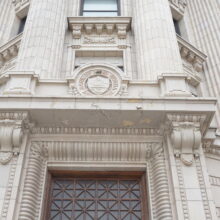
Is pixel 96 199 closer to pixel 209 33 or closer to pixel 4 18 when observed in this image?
pixel 209 33

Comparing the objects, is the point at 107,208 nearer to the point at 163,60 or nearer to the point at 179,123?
the point at 179,123

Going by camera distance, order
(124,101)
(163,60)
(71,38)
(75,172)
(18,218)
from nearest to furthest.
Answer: (18,218)
(124,101)
(75,172)
(163,60)
(71,38)

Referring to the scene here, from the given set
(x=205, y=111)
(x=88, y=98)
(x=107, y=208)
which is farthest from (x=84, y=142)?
(x=205, y=111)

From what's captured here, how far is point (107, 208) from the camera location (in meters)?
9.27

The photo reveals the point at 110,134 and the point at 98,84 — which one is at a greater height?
the point at 98,84

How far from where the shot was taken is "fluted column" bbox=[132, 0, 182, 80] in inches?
466

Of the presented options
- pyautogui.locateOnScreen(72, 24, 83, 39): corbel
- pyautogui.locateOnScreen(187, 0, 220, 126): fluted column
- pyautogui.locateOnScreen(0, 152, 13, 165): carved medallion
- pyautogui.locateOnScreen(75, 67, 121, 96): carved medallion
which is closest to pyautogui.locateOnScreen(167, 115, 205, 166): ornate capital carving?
pyautogui.locateOnScreen(75, 67, 121, 96): carved medallion

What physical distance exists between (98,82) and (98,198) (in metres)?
3.82

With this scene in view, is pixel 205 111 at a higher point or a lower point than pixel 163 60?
lower

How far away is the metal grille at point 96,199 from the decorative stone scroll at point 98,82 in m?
2.90

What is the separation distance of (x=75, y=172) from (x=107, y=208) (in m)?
1.54

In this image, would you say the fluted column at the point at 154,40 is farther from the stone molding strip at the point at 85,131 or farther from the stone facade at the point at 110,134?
the stone molding strip at the point at 85,131

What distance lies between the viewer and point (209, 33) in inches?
692

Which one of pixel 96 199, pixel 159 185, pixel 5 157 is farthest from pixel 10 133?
pixel 159 185
